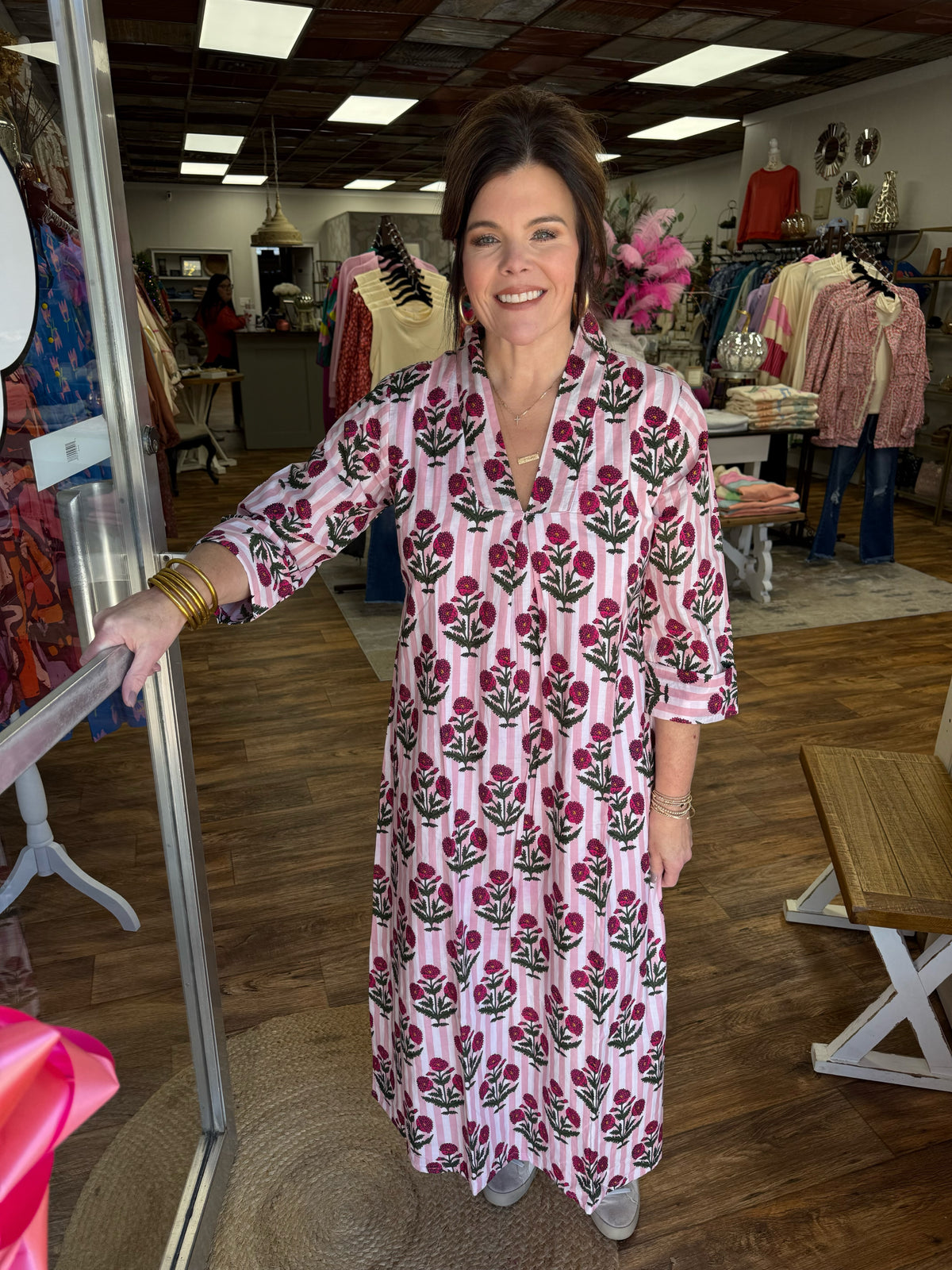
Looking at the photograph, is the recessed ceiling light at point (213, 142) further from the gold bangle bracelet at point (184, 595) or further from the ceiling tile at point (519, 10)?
the gold bangle bracelet at point (184, 595)

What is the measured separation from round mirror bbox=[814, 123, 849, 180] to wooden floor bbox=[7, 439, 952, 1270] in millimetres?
5243

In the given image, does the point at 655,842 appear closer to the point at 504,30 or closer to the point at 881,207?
→ the point at 504,30

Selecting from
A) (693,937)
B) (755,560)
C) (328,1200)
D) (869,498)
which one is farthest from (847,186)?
(328,1200)

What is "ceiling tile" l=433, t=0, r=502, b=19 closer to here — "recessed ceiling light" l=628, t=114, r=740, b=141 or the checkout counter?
"recessed ceiling light" l=628, t=114, r=740, b=141

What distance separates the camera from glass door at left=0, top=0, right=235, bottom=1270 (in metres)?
0.92

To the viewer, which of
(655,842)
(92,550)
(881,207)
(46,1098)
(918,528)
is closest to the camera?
(46,1098)

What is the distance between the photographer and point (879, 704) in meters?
3.58

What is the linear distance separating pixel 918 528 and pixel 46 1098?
6770 mm

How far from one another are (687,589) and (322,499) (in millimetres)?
507

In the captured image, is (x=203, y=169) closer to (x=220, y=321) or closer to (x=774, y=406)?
(x=220, y=321)

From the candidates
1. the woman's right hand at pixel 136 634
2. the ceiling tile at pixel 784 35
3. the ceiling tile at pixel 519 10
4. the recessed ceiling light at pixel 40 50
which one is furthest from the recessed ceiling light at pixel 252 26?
the woman's right hand at pixel 136 634

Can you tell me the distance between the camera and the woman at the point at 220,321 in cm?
975

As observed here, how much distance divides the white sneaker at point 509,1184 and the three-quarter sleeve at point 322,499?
1.12 m

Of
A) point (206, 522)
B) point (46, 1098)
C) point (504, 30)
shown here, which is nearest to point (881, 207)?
point (504, 30)
